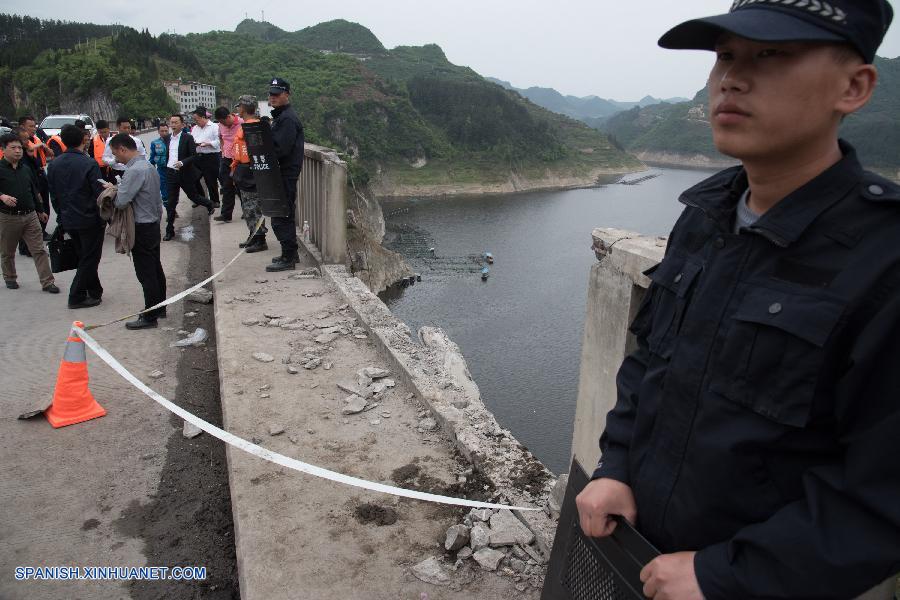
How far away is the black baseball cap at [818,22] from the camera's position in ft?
3.37

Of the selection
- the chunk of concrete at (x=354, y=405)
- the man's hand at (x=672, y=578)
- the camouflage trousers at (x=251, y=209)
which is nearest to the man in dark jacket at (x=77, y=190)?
the camouflage trousers at (x=251, y=209)

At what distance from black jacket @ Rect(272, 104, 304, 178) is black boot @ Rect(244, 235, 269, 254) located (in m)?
1.58

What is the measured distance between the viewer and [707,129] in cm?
13588

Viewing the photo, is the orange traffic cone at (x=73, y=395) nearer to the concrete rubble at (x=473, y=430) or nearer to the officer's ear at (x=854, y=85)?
the concrete rubble at (x=473, y=430)

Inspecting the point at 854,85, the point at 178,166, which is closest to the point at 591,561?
the point at 854,85

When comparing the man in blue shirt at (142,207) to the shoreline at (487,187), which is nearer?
the man in blue shirt at (142,207)

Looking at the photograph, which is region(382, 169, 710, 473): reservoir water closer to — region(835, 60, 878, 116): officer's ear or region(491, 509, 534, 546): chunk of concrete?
region(491, 509, 534, 546): chunk of concrete

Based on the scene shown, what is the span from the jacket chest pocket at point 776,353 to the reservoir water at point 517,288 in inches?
362

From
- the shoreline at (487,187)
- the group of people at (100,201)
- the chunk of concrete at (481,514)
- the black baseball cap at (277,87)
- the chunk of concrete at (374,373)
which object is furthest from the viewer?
the shoreline at (487,187)

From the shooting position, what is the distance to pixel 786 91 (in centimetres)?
109

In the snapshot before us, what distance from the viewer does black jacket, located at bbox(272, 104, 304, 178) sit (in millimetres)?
6395

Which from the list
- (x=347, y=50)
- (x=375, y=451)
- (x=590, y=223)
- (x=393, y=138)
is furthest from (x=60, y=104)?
(x=347, y=50)

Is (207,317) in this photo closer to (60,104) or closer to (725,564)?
(725,564)

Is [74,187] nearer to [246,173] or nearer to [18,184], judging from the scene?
[18,184]
